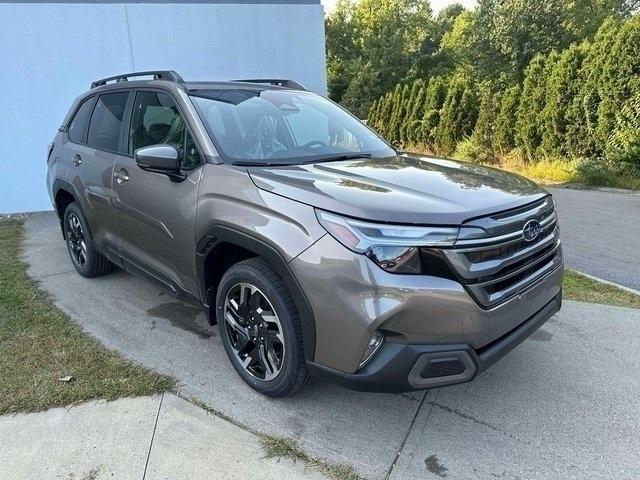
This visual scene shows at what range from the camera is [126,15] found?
8.68 metres

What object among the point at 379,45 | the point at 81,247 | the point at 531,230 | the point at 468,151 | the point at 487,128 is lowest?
the point at 468,151

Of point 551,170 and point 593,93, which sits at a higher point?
point 593,93

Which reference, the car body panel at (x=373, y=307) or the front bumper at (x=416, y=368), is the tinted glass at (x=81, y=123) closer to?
the car body panel at (x=373, y=307)

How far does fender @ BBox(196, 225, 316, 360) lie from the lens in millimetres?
2471

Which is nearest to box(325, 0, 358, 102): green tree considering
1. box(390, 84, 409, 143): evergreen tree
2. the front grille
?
box(390, 84, 409, 143): evergreen tree

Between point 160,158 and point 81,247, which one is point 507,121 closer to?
point 81,247

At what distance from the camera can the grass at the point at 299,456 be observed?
238 centimetres

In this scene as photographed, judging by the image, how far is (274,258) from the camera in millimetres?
2564

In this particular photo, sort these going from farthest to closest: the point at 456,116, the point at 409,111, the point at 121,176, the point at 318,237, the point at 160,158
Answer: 1. the point at 409,111
2. the point at 456,116
3. the point at 121,176
4. the point at 160,158
5. the point at 318,237

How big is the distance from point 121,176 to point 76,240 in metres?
1.62

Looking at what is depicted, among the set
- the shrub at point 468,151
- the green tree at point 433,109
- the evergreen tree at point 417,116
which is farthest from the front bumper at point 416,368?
the evergreen tree at point 417,116

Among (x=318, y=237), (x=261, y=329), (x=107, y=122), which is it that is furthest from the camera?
(x=107, y=122)

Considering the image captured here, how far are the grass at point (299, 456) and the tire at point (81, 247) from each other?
2.89 meters

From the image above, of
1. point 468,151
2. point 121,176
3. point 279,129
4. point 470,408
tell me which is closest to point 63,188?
point 121,176
